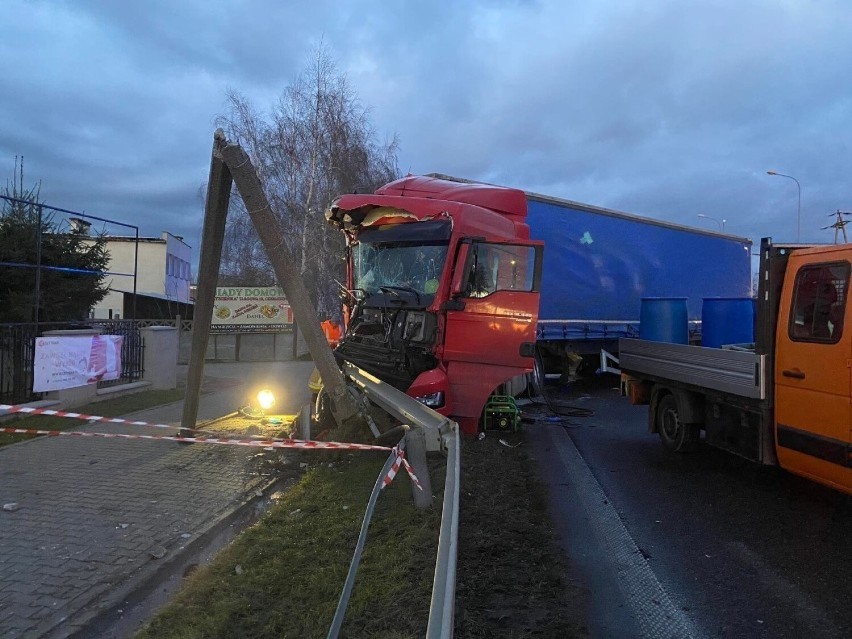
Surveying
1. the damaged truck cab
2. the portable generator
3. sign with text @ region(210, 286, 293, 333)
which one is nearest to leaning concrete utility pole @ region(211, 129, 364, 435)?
the damaged truck cab

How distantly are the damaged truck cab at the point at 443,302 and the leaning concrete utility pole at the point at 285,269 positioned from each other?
3.17 feet

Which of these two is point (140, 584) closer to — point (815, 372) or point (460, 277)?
point (460, 277)

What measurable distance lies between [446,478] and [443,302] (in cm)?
373

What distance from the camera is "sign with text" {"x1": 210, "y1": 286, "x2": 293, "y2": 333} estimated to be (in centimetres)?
2303

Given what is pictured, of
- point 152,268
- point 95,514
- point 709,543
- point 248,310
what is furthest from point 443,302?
point 152,268

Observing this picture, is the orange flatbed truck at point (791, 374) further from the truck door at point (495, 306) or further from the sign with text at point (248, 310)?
the sign with text at point (248, 310)

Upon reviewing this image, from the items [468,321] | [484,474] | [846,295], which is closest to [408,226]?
[468,321]

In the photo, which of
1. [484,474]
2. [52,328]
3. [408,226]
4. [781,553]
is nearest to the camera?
[781,553]

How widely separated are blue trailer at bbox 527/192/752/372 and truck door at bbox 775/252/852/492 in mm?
6741

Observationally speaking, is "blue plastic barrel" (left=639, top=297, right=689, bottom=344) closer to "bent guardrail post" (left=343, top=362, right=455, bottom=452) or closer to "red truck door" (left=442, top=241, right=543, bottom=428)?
"red truck door" (left=442, top=241, right=543, bottom=428)

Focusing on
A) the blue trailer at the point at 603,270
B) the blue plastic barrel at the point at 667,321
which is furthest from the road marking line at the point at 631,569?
the blue trailer at the point at 603,270

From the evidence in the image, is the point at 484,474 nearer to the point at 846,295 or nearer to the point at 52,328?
the point at 846,295

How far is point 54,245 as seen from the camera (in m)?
11.0

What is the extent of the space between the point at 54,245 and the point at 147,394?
3.22 m
